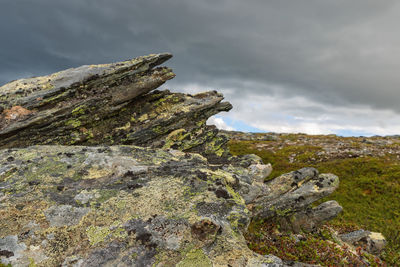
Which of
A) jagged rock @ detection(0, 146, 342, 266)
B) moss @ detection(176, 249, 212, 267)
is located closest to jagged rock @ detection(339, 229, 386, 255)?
jagged rock @ detection(0, 146, 342, 266)

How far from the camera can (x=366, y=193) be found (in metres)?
33.6

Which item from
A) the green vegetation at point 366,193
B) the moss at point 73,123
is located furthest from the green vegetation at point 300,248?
the moss at point 73,123

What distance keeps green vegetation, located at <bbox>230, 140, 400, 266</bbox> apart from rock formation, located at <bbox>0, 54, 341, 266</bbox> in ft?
27.4

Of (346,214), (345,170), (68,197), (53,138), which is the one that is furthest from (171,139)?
(345,170)

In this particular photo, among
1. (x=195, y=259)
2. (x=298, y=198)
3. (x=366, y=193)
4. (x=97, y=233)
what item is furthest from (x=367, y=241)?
(x=97, y=233)

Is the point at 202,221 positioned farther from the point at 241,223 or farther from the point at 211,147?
the point at 211,147

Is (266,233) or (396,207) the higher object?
(266,233)

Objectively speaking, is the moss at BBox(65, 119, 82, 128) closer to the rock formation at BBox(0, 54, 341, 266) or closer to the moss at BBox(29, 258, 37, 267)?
the rock formation at BBox(0, 54, 341, 266)

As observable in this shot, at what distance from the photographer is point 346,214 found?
29531 mm

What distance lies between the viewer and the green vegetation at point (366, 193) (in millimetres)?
25969

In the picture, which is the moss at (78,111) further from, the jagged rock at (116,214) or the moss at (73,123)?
the jagged rock at (116,214)

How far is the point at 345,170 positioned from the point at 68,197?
143 ft

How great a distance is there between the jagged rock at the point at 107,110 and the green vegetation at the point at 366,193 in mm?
11327

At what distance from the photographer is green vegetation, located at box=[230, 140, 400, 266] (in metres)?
26.0
